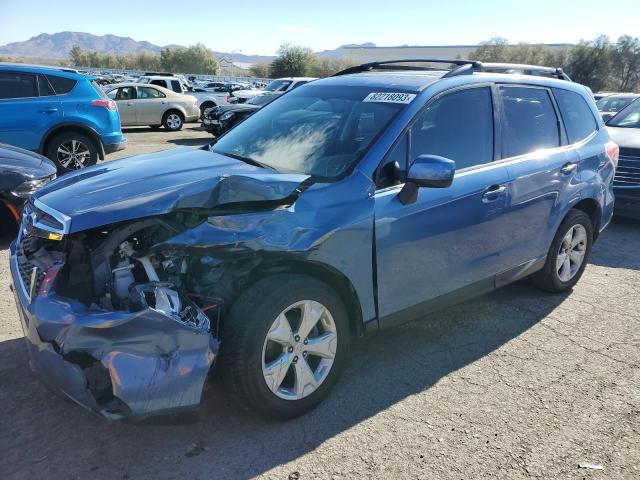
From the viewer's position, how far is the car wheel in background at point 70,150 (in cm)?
897

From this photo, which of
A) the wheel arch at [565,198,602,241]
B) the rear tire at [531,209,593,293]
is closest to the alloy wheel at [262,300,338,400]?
the rear tire at [531,209,593,293]

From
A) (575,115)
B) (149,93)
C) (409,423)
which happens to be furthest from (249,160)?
(149,93)

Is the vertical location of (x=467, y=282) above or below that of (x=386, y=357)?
above

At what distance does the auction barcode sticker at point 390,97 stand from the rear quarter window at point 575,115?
1.81 metres

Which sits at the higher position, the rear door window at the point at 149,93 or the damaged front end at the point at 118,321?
the rear door window at the point at 149,93

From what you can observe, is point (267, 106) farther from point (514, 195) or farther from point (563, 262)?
point (563, 262)

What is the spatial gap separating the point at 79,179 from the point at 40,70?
7.10 meters

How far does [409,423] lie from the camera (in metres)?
3.02

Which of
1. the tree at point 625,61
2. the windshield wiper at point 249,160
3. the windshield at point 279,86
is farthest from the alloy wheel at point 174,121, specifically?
the tree at point 625,61

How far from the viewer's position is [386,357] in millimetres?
3725

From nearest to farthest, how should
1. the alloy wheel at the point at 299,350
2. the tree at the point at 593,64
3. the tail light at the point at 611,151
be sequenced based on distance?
the alloy wheel at the point at 299,350
the tail light at the point at 611,151
the tree at the point at 593,64

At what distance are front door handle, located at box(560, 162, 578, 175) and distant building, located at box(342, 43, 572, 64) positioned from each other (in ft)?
269

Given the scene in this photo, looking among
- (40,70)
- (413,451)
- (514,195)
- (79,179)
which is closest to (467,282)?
(514,195)

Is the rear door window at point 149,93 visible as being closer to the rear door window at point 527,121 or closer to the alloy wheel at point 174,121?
the alloy wheel at point 174,121
